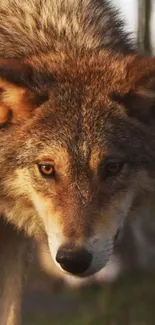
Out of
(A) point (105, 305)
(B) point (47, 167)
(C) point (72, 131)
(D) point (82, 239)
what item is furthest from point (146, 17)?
(D) point (82, 239)

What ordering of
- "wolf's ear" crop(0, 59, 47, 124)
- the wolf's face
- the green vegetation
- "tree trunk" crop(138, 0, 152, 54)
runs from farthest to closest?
"tree trunk" crop(138, 0, 152, 54), the green vegetation, "wolf's ear" crop(0, 59, 47, 124), the wolf's face

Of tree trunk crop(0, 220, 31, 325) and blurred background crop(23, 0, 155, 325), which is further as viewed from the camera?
blurred background crop(23, 0, 155, 325)

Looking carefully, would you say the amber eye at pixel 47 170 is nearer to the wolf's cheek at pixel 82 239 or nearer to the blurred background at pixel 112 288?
the wolf's cheek at pixel 82 239

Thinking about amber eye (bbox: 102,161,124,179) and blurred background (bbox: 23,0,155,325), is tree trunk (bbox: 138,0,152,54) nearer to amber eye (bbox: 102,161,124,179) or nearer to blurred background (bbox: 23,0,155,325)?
blurred background (bbox: 23,0,155,325)

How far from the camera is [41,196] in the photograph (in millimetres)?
5762

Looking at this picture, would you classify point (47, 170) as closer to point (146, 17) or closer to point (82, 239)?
point (82, 239)

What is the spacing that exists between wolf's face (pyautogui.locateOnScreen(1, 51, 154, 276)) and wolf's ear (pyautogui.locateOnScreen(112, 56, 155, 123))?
0.01 metres

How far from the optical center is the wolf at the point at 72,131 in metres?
5.60

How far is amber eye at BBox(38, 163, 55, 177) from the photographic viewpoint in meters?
5.68

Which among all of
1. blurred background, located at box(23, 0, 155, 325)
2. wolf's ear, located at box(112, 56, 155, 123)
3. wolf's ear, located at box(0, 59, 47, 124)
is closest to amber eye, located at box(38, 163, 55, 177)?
wolf's ear, located at box(0, 59, 47, 124)

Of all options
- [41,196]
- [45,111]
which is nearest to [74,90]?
[45,111]

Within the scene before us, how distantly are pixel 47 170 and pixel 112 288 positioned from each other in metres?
5.47

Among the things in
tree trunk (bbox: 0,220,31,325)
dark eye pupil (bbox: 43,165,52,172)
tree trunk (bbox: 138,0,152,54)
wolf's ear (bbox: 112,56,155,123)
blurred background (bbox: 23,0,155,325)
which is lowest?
blurred background (bbox: 23,0,155,325)

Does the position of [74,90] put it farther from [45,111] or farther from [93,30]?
[93,30]
